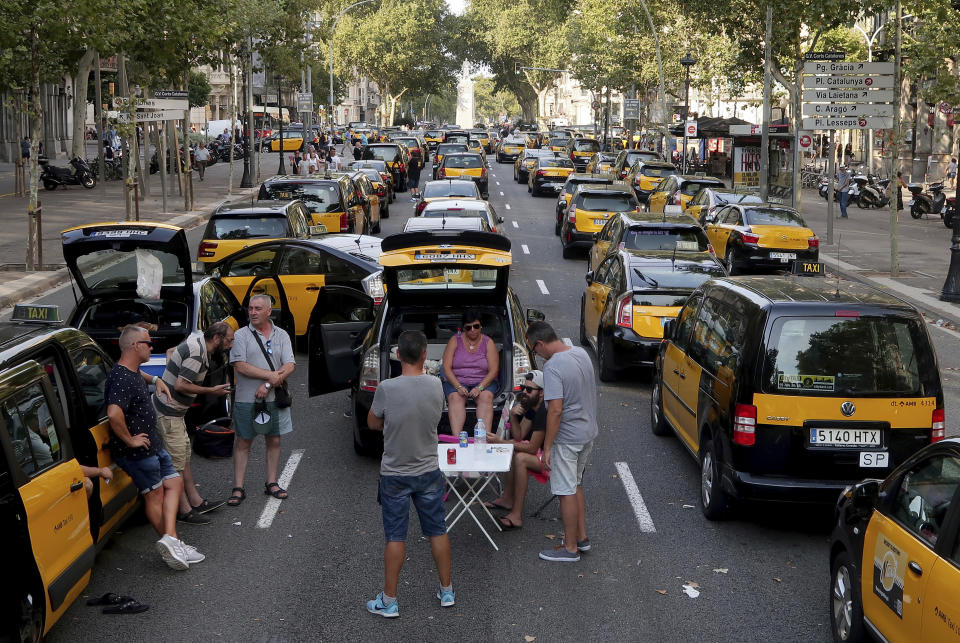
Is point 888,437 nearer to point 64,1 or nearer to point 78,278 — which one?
point 78,278

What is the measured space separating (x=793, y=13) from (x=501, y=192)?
14.8m

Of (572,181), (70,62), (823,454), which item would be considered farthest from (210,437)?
(70,62)

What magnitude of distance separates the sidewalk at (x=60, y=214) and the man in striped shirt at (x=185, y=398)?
11269 mm

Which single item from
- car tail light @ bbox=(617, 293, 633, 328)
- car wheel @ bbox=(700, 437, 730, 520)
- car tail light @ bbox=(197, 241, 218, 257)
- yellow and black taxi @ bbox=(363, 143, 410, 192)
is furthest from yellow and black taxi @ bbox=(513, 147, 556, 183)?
car wheel @ bbox=(700, 437, 730, 520)

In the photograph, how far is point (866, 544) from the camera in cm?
588

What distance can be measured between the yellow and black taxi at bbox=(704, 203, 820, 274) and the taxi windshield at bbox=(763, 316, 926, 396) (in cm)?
1425

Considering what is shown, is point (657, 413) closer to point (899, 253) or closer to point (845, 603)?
point (845, 603)

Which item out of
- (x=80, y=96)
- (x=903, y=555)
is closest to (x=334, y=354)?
(x=903, y=555)

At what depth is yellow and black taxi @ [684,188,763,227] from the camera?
2505 cm

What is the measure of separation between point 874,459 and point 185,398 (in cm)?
502

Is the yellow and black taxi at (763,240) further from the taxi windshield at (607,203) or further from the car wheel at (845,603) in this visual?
the car wheel at (845,603)

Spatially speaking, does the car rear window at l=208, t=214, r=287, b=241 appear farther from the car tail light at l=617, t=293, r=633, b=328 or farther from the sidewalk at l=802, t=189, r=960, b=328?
the sidewalk at l=802, t=189, r=960, b=328

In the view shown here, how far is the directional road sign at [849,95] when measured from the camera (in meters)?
24.3

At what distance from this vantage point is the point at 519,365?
9617mm
